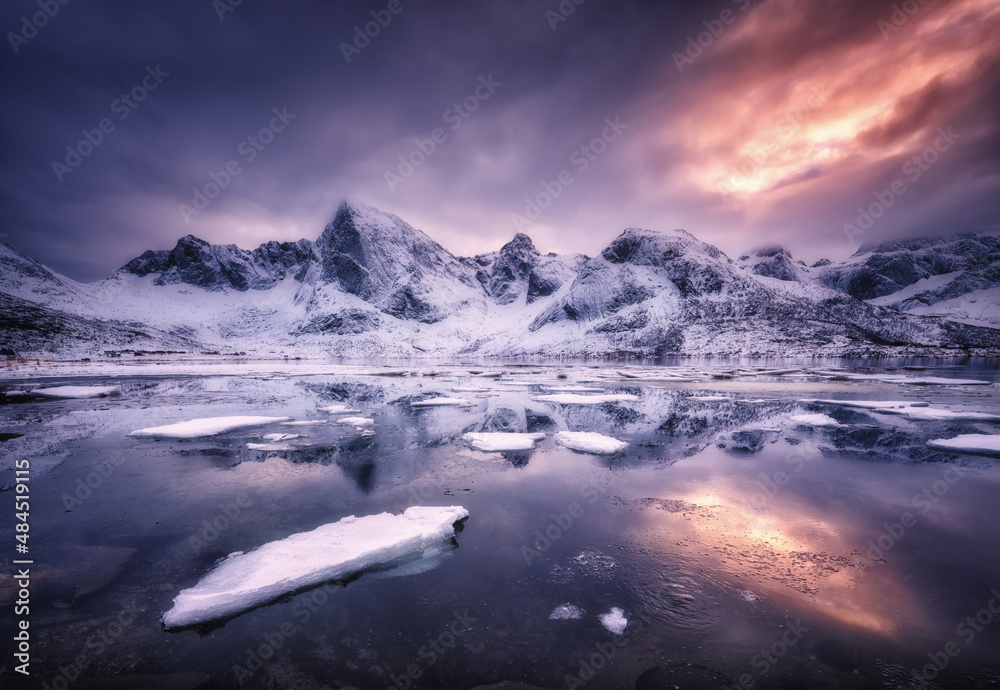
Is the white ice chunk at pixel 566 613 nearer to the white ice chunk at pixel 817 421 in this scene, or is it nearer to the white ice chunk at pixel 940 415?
the white ice chunk at pixel 817 421

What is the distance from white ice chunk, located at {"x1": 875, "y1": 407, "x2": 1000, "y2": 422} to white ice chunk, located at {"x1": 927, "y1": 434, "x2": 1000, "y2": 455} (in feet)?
14.6

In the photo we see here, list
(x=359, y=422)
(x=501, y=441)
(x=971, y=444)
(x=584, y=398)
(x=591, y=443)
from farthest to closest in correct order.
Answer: (x=584, y=398)
(x=359, y=422)
(x=501, y=441)
(x=591, y=443)
(x=971, y=444)

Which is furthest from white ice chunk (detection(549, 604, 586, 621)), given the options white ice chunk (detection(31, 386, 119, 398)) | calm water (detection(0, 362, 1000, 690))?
white ice chunk (detection(31, 386, 119, 398))

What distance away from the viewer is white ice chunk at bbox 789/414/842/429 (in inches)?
612

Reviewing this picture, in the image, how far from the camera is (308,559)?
5461mm

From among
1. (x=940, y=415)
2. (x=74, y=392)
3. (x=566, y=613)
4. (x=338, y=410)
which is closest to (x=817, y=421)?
(x=940, y=415)

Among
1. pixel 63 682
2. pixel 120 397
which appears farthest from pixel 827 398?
pixel 120 397

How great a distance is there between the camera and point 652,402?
22.1 meters

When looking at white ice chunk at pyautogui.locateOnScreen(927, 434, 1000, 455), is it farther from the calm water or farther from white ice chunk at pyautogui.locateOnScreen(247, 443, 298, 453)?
white ice chunk at pyautogui.locateOnScreen(247, 443, 298, 453)

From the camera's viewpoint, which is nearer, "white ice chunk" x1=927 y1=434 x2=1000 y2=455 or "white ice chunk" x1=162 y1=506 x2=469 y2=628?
"white ice chunk" x1=162 y1=506 x2=469 y2=628

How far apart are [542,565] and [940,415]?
21.8m

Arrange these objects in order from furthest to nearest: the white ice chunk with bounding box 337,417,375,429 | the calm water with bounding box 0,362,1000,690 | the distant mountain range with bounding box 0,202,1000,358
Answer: the distant mountain range with bounding box 0,202,1000,358
the white ice chunk with bounding box 337,417,375,429
the calm water with bounding box 0,362,1000,690

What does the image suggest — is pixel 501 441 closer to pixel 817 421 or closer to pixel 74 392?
pixel 817 421

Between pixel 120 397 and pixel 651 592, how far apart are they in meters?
29.8
